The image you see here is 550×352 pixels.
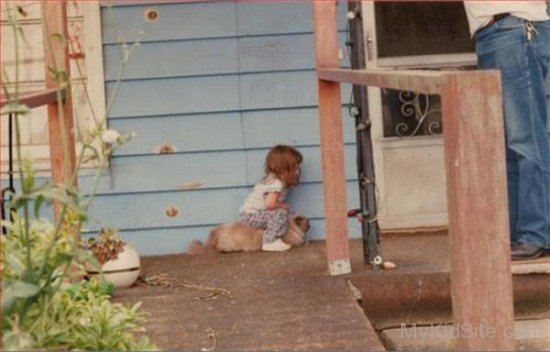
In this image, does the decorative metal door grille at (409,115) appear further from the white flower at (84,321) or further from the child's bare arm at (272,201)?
the white flower at (84,321)

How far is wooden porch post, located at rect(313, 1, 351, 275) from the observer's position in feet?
15.3

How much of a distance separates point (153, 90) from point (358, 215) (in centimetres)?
150

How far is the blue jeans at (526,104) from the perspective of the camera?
4.44m

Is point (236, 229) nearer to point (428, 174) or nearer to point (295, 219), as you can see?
point (295, 219)

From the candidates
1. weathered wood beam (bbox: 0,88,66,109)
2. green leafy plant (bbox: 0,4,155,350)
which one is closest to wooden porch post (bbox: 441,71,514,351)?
green leafy plant (bbox: 0,4,155,350)

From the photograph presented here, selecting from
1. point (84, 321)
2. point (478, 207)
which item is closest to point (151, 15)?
point (84, 321)

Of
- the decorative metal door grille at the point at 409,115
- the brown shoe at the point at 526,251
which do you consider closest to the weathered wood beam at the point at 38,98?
the brown shoe at the point at 526,251

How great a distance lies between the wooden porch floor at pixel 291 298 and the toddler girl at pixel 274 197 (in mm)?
136

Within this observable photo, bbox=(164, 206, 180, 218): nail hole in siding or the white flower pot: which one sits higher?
bbox=(164, 206, 180, 218): nail hole in siding

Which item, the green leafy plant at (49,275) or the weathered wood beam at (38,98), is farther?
the weathered wood beam at (38,98)

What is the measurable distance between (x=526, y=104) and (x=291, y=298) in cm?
123

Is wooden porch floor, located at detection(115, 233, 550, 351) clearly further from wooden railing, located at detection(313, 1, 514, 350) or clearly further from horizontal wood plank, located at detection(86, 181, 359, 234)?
wooden railing, located at detection(313, 1, 514, 350)

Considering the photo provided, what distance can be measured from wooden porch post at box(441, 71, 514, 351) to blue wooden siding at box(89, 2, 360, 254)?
144 inches

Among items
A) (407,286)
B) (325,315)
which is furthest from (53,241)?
(407,286)
